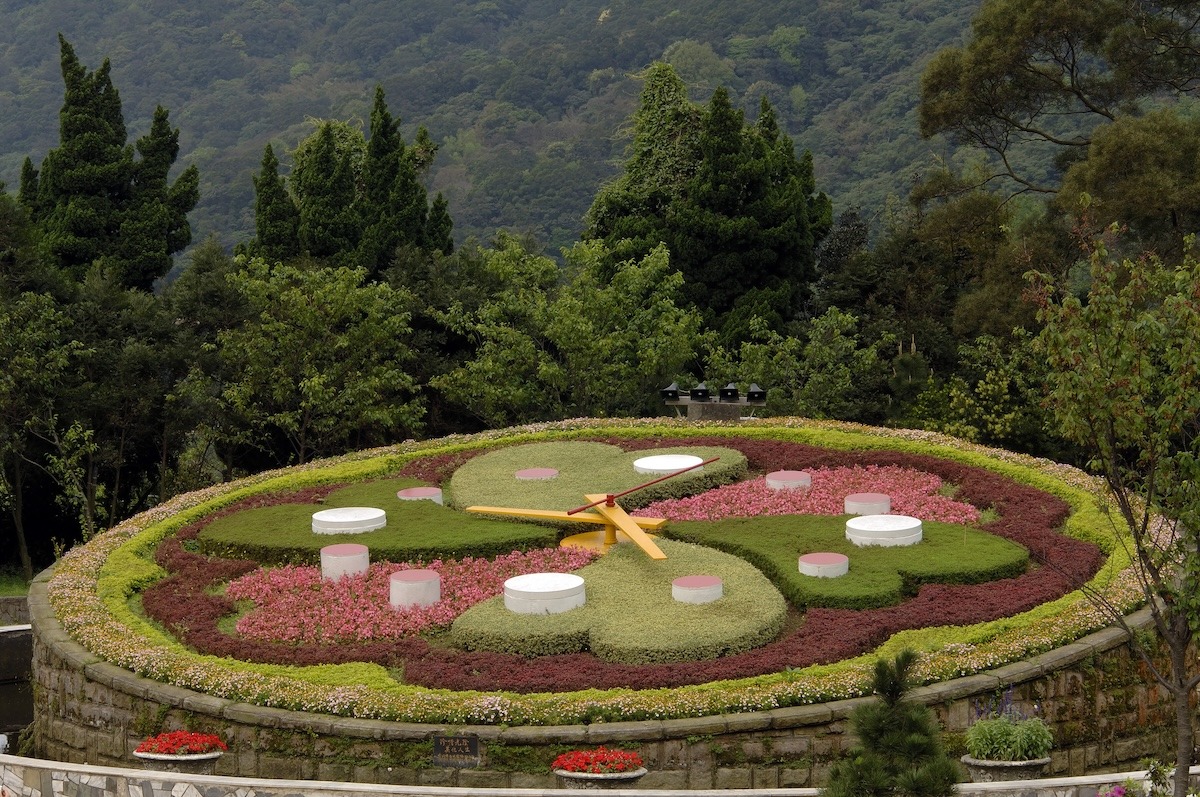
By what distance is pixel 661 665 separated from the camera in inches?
561

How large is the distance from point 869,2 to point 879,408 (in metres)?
39.4

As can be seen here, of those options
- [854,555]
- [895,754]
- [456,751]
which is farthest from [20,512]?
[895,754]

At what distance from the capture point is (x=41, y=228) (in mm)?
33656

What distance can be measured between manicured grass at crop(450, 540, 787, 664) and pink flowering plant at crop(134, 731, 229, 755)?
259 cm

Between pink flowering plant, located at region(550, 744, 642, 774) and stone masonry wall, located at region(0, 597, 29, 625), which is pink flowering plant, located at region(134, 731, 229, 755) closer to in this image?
pink flowering plant, located at region(550, 744, 642, 774)

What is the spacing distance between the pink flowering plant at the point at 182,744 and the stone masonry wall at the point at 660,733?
19 cm

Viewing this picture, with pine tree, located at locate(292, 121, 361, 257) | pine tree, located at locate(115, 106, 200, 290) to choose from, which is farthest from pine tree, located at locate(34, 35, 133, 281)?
pine tree, located at locate(292, 121, 361, 257)

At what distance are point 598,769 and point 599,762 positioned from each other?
76 millimetres

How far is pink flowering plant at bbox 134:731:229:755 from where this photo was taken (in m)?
13.4

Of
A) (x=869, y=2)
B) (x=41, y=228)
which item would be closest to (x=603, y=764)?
(x=41, y=228)

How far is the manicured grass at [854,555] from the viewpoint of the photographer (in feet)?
52.3

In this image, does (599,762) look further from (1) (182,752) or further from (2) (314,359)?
(2) (314,359)

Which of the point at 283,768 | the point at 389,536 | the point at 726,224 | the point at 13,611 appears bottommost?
the point at 13,611

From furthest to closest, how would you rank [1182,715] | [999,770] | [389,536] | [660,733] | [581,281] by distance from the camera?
[581,281]
[389,536]
[660,733]
[999,770]
[1182,715]
